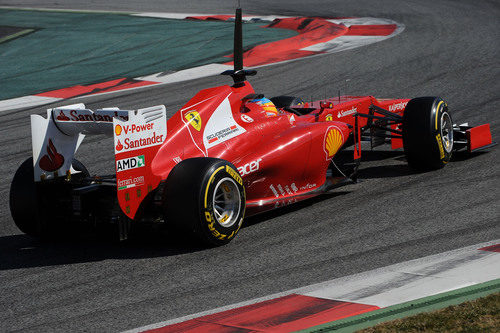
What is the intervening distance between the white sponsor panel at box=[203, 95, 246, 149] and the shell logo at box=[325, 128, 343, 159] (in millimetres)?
1033

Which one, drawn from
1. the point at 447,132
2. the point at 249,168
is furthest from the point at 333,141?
the point at 447,132

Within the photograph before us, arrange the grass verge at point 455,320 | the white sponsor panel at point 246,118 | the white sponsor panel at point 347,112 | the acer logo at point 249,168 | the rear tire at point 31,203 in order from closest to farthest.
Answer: the grass verge at point 455,320 < the rear tire at point 31,203 < the acer logo at point 249,168 < the white sponsor panel at point 246,118 < the white sponsor panel at point 347,112

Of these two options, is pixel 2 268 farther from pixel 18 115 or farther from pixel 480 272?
pixel 18 115

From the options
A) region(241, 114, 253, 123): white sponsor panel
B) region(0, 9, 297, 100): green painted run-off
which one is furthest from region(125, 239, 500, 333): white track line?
region(0, 9, 297, 100): green painted run-off

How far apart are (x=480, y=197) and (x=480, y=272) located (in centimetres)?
248

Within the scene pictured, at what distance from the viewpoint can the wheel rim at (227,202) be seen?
292 inches

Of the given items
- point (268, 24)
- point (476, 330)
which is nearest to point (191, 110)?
point (476, 330)

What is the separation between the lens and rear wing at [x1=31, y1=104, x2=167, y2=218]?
710 cm

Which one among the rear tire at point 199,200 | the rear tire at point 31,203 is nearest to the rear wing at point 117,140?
the rear tire at point 31,203

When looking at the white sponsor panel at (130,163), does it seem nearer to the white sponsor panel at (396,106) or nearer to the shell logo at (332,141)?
the shell logo at (332,141)

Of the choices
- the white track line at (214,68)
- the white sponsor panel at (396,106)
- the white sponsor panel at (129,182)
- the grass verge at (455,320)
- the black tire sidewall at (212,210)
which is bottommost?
the grass verge at (455,320)

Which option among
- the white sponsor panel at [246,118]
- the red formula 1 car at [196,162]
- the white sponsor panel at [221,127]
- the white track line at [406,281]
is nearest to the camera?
the white track line at [406,281]

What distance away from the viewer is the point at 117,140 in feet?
23.1

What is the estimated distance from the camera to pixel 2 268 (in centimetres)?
715
